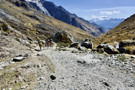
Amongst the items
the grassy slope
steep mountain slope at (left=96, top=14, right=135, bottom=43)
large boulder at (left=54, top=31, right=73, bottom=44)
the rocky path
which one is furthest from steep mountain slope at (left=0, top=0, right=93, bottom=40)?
the rocky path

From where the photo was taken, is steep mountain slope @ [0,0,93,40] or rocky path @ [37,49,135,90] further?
steep mountain slope @ [0,0,93,40]

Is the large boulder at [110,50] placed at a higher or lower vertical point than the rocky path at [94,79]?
higher

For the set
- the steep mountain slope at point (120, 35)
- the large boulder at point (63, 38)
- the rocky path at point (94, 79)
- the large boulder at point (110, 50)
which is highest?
the steep mountain slope at point (120, 35)

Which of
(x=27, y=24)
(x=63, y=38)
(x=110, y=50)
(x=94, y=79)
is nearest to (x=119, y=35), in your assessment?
(x=63, y=38)

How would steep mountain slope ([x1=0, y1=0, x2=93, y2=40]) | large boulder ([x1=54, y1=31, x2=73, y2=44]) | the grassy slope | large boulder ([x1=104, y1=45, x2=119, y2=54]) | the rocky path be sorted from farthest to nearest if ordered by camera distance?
steep mountain slope ([x1=0, y1=0, x2=93, y2=40]), the grassy slope, large boulder ([x1=54, y1=31, x2=73, y2=44]), large boulder ([x1=104, y1=45, x2=119, y2=54]), the rocky path

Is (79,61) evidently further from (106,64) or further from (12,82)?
(12,82)

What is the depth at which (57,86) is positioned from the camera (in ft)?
31.4

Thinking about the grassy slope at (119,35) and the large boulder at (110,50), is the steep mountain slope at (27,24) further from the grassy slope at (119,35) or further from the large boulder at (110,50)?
the large boulder at (110,50)

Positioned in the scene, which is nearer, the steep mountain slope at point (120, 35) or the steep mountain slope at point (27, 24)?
the steep mountain slope at point (120, 35)

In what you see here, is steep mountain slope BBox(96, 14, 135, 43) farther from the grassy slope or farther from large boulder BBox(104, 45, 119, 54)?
large boulder BBox(104, 45, 119, 54)

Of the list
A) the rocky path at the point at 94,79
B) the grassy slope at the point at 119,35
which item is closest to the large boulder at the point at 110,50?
the rocky path at the point at 94,79

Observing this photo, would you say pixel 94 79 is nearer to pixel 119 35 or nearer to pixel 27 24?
pixel 119 35

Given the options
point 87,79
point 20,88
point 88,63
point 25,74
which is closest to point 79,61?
point 88,63

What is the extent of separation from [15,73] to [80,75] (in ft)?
22.1
